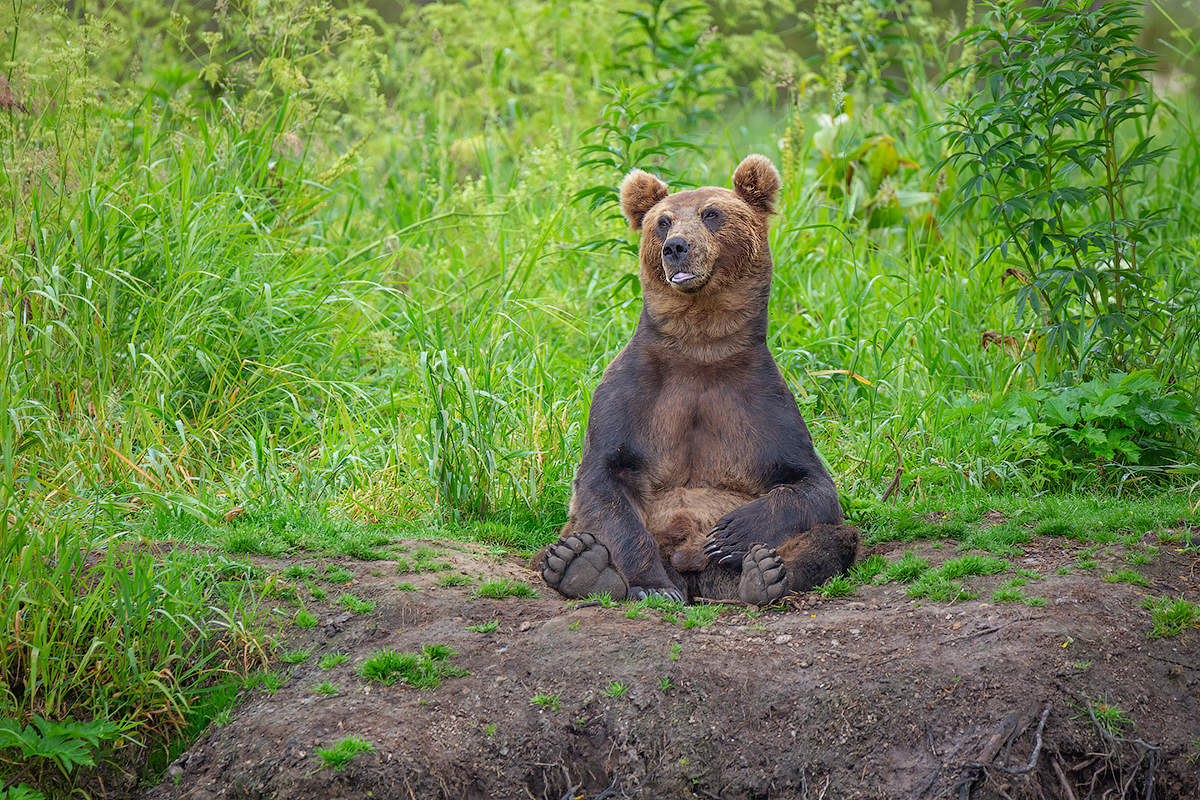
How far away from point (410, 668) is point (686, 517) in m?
1.38

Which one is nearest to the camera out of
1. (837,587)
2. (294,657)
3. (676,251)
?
(294,657)

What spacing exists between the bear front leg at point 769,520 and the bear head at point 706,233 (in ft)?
2.78

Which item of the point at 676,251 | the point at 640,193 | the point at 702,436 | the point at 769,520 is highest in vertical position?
the point at 640,193

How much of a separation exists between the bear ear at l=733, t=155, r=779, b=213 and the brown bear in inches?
4.8

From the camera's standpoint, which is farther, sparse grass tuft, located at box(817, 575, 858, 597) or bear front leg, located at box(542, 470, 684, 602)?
sparse grass tuft, located at box(817, 575, 858, 597)

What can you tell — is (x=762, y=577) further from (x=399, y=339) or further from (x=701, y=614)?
(x=399, y=339)

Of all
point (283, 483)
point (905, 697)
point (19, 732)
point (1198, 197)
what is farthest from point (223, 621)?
point (1198, 197)

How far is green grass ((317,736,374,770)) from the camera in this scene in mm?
3072

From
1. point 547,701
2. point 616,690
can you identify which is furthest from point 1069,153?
point 547,701

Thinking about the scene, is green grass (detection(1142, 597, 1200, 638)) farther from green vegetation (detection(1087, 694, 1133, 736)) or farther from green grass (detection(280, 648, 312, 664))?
green grass (detection(280, 648, 312, 664))

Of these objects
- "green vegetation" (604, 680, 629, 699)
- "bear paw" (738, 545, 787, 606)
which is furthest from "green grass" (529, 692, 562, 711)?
"bear paw" (738, 545, 787, 606)

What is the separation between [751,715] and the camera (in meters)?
3.36

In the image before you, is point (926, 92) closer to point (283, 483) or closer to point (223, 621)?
point (283, 483)

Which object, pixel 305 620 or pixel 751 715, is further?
pixel 305 620
